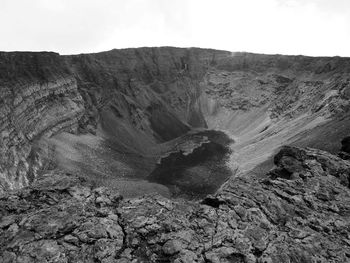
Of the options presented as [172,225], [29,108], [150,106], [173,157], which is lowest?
[173,157]

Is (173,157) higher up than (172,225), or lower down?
lower down

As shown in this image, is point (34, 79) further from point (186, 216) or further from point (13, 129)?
point (186, 216)

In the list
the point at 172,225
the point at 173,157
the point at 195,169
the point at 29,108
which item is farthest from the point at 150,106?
the point at 172,225

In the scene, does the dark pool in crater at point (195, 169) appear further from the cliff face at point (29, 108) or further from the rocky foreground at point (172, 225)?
the rocky foreground at point (172, 225)

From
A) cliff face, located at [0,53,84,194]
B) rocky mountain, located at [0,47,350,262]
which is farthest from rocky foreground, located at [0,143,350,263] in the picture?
cliff face, located at [0,53,84,194]

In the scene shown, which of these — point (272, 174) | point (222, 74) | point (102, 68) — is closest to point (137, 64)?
point (102, 68)

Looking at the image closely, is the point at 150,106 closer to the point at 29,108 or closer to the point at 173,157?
the point at 173,157

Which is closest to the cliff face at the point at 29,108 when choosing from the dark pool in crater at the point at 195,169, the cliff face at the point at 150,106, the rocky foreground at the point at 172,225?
the cliff face at the point at 150,106
